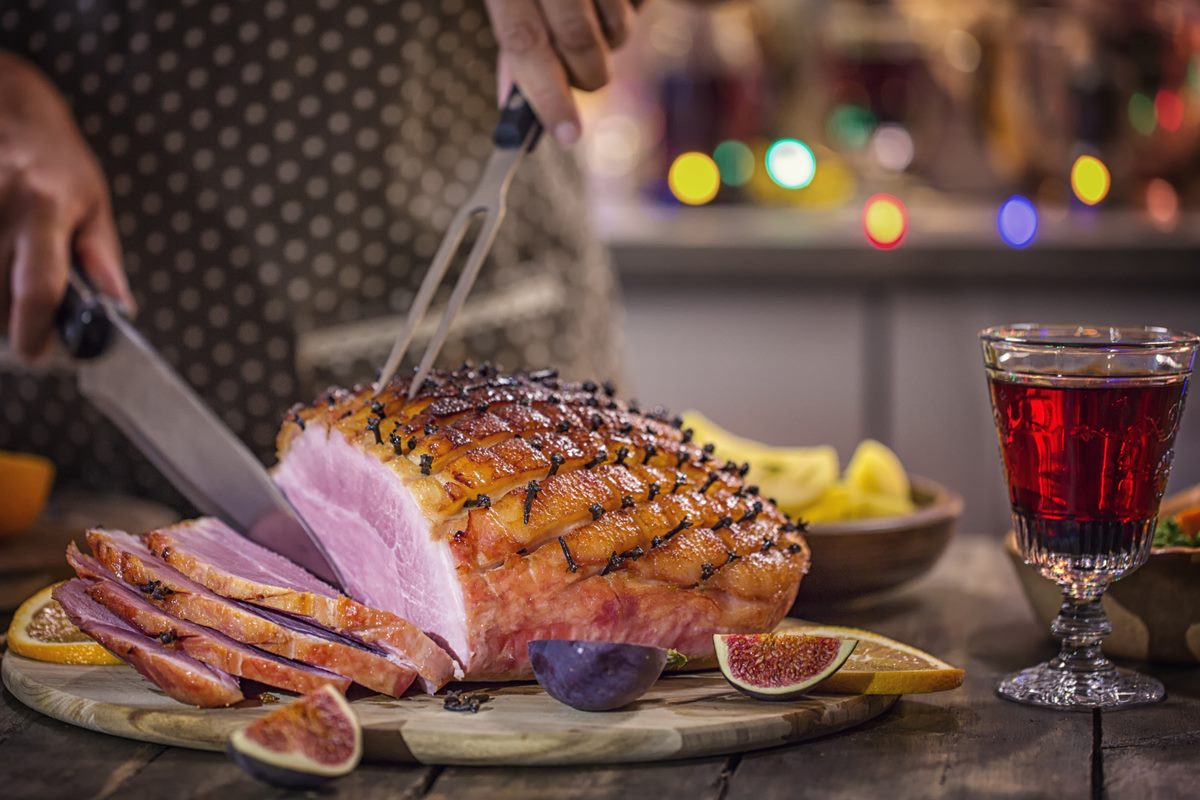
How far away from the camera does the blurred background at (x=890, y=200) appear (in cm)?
464

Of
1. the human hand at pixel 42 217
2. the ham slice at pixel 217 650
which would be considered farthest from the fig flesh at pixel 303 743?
the human hand at pixel 42 217

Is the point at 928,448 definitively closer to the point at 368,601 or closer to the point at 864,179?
the point at 864,179

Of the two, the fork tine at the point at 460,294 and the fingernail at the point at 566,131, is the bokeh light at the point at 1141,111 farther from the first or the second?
the fork tine at the point at 460,294

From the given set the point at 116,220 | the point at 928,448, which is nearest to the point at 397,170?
the point at 116,220

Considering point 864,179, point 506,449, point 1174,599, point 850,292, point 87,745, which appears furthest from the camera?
point 864,179

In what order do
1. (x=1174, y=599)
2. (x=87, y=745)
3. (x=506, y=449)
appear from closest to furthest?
(x=87, y=745) < (x=506, y=449) < (x=1174, y=599)

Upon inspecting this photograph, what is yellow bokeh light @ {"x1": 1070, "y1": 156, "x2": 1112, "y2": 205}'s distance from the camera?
5.39m

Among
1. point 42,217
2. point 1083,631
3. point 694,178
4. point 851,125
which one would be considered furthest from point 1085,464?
point 851,125

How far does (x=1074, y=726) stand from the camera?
1.56 meters

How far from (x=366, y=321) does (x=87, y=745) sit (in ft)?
4.76

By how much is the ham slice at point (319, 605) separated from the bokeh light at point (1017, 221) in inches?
135

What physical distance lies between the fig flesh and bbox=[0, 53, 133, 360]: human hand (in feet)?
3.32

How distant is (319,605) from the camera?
1.58 m

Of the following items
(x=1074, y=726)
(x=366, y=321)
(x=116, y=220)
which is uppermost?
(x=116, y=220)
